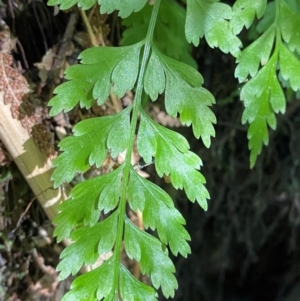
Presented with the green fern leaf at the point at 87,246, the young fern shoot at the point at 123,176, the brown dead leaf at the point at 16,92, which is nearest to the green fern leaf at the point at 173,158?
the young fern shoot at the point at 123,176

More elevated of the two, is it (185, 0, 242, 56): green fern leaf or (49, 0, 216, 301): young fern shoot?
(185, 0, 242, 56): green fern leaf

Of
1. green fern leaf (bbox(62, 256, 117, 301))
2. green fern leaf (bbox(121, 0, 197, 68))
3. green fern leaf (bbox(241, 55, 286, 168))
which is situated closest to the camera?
green fern leaf (bbox(62, 256, 117, 301))

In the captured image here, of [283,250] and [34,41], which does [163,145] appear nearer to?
[34,41]

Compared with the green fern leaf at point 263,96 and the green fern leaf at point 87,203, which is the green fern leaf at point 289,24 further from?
the green fern leaf at point 87,203

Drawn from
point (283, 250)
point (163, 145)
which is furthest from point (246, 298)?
point (163, 145)

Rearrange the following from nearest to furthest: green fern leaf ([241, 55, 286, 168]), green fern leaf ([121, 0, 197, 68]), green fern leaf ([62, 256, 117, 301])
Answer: green fern leaf ([62, 256, 117, 301]), green fern leaf ([241, 55, 286, 168]), green fern leaf ([121, 0, 197, 68])

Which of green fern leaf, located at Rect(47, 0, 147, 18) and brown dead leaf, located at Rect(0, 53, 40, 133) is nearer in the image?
green fern leaf, located at Rect(47, 0, 147, 18)

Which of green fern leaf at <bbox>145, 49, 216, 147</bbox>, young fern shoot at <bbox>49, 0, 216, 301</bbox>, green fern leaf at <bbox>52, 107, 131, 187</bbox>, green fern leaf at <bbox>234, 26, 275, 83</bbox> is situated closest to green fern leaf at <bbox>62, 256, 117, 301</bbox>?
young fern shoot at <bbox>49, 0, 216, 301</bbox>

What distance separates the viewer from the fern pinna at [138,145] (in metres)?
0.74

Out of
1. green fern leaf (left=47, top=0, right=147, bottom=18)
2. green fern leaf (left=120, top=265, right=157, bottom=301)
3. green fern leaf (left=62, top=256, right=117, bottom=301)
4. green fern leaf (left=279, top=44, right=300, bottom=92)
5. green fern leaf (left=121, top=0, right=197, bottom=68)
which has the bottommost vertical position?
green fern leaf (left=120, top=265, right=157, bottom=301)

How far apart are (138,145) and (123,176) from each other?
57 mm

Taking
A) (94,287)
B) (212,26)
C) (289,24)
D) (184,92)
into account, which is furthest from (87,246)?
(289,24)

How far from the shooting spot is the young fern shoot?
741 millimetres

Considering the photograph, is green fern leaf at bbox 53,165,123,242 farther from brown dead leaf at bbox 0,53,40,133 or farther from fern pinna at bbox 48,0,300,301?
brown dead leaf at bbox 0,53,40,133
